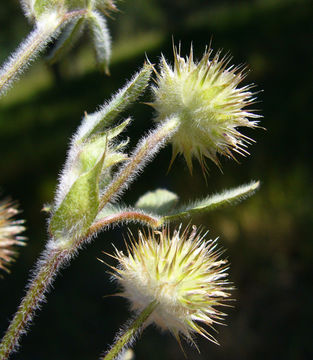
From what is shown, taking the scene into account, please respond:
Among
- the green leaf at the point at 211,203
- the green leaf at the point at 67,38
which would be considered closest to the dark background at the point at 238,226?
the green leaf at the point at 67,38

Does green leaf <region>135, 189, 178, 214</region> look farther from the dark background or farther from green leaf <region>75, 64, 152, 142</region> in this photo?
the dark background

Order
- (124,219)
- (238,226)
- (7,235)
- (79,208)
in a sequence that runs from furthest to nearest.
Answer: (238,226) → (7,235) → (124,219) → (79,208)

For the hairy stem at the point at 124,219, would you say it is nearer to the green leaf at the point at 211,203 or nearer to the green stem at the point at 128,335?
the green leaf at the point at 211,203

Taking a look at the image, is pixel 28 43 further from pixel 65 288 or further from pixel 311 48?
pixel 311 48

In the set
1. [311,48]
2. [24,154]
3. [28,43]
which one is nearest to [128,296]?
[28,43]

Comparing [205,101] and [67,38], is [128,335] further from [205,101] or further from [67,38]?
[67,38]

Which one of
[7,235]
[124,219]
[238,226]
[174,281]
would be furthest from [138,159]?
[238,226]
